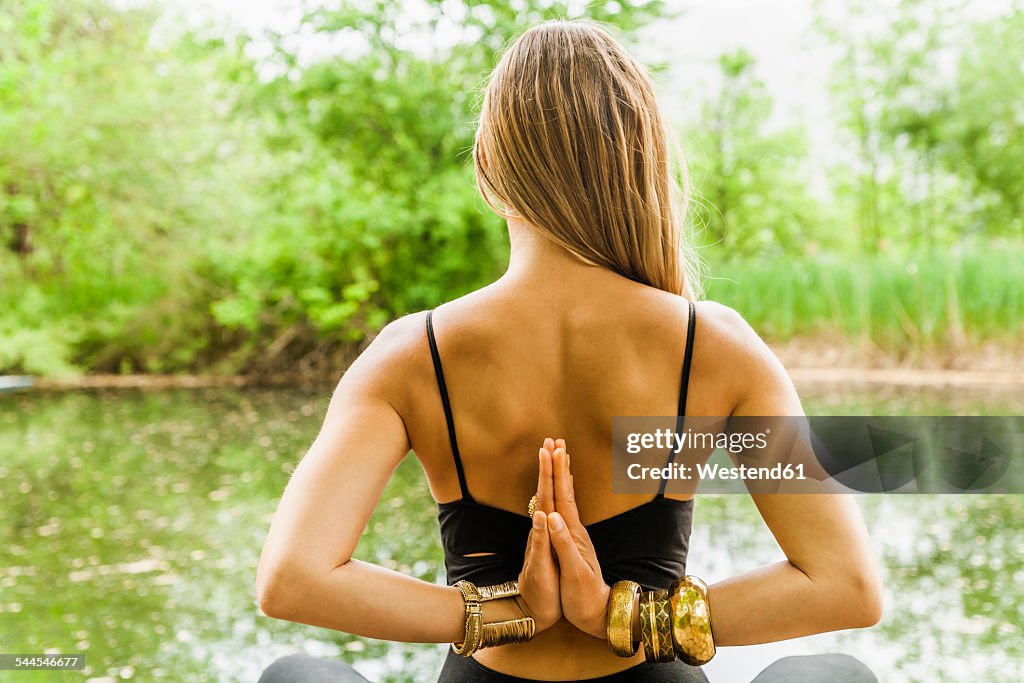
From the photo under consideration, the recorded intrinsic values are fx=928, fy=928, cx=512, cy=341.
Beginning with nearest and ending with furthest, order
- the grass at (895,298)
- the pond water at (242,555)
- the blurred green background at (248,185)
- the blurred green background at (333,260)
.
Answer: the pond water at (242,555) < the blurred green background at (333,260) < the grass at (895,298) < the blurred green background at (248,185)

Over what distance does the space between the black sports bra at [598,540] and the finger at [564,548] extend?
0.20ft

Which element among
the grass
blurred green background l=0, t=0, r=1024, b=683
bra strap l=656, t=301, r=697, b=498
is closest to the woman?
bra strap l=656, t=301, r=697, b=498

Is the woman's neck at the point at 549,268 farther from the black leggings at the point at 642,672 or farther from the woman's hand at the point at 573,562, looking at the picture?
the black leggings at the point at 642,672

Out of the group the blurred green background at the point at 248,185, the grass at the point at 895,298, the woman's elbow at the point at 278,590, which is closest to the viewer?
the woman's elbow at the point at 278,590

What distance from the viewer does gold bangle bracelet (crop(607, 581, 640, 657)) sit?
83 centimetres

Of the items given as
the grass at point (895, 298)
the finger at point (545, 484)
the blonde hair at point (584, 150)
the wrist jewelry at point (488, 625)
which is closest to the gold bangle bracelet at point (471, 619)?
the wrist jewelry at point (488, 625)

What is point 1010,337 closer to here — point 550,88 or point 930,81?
point 930,81

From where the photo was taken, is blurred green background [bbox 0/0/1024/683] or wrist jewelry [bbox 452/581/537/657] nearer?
wrist jewelry [bbox 452/581/537/657]

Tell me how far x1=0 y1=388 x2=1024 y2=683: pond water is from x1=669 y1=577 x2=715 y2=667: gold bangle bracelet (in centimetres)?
200

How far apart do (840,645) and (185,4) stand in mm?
10207

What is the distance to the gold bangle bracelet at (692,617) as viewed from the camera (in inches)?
32.5

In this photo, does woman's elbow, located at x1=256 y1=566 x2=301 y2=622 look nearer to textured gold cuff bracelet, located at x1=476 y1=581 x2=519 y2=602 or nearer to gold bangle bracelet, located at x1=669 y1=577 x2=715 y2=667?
textured gold cuff bracelet, located at x1=476 y1=581 x2=519 y2=602

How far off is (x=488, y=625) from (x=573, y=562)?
10 cm

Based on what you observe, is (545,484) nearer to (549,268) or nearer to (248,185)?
(549,268)
